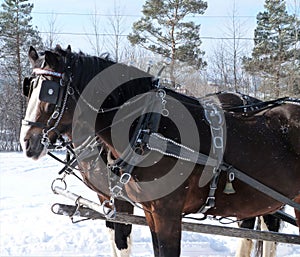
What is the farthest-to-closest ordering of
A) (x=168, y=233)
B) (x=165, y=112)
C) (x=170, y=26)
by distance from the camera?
(x=170, y=26), (x=165, y=112), (x=168, y=233)

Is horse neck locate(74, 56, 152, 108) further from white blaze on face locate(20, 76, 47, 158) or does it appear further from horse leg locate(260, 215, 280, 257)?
horse leg locate(260, 215, 280, 257)

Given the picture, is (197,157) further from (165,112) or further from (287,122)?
(287,122)

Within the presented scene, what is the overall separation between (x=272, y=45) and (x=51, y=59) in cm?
2200

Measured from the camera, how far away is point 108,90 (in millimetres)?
2725

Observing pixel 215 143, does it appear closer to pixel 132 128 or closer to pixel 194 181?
pixel 194 181

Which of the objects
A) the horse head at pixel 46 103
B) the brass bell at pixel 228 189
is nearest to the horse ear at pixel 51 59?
the horse head at pixel 46 103

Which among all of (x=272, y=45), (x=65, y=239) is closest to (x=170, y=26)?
(x=272, y=45)

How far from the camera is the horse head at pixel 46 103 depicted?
2.53 metres

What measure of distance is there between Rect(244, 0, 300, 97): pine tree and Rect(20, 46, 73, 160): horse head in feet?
64.8

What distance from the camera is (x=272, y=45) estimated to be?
22.8 meters

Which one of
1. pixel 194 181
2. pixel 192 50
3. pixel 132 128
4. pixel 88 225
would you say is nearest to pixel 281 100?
pixel 194 181

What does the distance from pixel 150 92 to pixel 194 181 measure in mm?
669

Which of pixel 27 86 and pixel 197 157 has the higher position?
pixel 27 86

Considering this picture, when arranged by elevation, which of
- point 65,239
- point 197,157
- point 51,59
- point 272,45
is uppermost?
point 272,45
